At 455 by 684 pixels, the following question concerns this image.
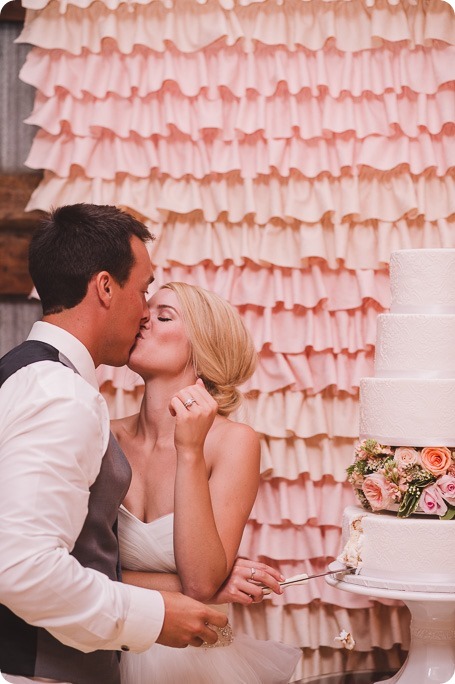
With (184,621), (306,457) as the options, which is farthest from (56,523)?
(306,457)

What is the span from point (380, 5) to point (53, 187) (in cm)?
149

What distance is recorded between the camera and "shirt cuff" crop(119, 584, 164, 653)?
1.72m

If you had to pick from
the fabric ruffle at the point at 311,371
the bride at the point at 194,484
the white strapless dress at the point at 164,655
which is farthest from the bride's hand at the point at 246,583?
the fabric ruffle at the point at 311,371

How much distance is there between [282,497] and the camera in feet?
11.2

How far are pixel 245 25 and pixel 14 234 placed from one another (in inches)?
49.9

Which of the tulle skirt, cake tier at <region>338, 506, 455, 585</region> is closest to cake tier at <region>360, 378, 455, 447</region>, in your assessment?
cake tier at <region>338, 506, 455, 585</region>

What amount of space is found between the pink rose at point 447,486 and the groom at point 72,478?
883 mm

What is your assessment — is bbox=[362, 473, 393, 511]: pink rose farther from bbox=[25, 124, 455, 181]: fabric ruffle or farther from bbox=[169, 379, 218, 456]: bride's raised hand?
bbox=[25, 124, 455, 181]: fabric ruffle

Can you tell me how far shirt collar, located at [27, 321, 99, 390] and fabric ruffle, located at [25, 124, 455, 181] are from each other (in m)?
1.56

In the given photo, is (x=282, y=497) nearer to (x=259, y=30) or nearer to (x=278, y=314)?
(x=278, y=314)

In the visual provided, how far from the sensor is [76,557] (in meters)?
1.92

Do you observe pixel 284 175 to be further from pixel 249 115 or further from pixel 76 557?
pixel 76 557

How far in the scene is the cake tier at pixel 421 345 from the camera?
101 inches

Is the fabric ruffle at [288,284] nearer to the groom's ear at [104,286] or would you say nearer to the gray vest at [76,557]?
the groom's ear at [104,286]
